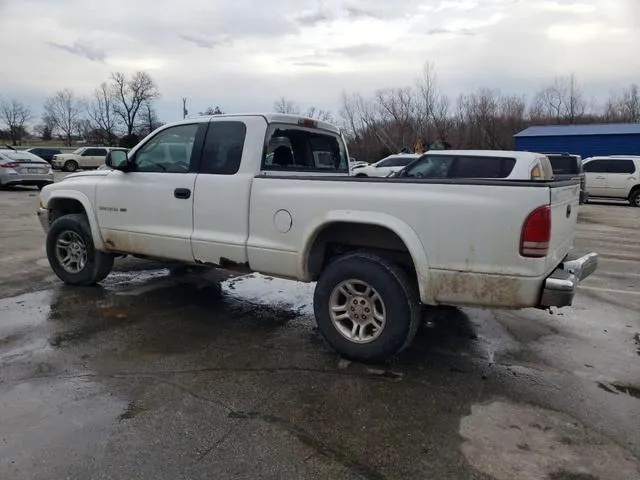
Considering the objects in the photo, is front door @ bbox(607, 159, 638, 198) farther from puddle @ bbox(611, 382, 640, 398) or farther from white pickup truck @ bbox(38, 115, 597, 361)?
puddle @ bbox(611, 382, 640, 398)

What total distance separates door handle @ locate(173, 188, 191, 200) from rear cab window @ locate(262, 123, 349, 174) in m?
0.80

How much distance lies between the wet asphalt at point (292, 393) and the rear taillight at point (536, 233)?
40.9 inches

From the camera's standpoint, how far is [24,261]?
306 inches

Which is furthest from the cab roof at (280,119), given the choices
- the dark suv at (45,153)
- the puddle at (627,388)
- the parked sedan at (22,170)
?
the dark suv at (45,153)

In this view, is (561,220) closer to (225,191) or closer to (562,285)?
(562,285)

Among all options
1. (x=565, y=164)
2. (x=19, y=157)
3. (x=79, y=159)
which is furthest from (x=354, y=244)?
(x=79, y=159)

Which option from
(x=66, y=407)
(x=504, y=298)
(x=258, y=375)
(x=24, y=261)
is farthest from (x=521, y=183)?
(x=24, y=261)

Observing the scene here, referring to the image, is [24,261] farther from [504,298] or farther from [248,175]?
[504,298]

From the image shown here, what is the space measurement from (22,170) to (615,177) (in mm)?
22024

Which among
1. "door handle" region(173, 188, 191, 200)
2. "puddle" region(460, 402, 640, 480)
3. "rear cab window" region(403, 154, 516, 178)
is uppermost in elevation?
"rear cab window" region(403, 154, 516, 178)

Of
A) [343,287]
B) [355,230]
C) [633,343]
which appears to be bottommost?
[633,343]

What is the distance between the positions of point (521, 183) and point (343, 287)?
155cm

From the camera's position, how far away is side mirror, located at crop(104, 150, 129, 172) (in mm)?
5664

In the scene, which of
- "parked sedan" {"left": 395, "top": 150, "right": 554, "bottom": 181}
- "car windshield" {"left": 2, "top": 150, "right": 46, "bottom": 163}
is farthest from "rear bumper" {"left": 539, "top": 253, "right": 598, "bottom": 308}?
"car windshield" {"left": 2, "top": 150, "right": 46, "bottom": 163}
